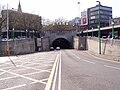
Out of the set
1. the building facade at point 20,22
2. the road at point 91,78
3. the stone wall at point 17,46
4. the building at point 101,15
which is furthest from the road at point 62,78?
the building at point 101,15

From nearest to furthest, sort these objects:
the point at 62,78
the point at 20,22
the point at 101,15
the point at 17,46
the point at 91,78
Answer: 1. the point at 91,78
2. the point at 62,78
3. the point at 17,46
4. the point at 20,22
5. the point at 101,15

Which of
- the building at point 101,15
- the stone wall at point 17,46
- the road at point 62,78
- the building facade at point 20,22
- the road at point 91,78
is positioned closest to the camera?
the road at point 91,78

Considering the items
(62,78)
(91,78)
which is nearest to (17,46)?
(62,78)

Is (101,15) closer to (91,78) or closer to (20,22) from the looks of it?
(20,22)

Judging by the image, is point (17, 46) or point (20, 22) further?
point (20, 22)

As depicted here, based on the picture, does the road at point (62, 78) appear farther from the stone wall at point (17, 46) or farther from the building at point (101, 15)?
the building at point (101, 15)

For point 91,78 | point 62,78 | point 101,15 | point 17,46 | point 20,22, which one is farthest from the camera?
point 101,15

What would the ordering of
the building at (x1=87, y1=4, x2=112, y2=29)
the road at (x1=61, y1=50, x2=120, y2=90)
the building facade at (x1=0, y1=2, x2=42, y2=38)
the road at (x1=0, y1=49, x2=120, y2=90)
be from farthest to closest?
the building at (x1=87, y1=4, x2=112, y2=29) < the building facade at (x1=0, y1=2, x2=42, y2=38) < the road at (x1=0, y1=49, x2=120, y2=90) < the road at (x1=61, y1=50, x2=120, y2=90)

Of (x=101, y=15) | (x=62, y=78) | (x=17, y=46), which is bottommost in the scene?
(x=17, y=46)

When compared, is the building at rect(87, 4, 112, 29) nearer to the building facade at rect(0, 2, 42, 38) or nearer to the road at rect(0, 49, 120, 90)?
the building facade at rect(0, 2, 42, 38)

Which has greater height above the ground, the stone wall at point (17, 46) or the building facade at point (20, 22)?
the building facade at point (20, 22)

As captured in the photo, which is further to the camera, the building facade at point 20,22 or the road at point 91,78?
the building facade at point 20,22

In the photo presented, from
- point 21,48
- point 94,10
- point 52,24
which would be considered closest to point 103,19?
point 94,10

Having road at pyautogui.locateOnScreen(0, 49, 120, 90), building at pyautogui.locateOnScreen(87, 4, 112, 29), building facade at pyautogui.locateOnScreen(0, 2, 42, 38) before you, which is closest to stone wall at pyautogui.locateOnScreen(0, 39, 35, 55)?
building facade at pyautogui.locateOnScreen(0, 2, 42, 38)
